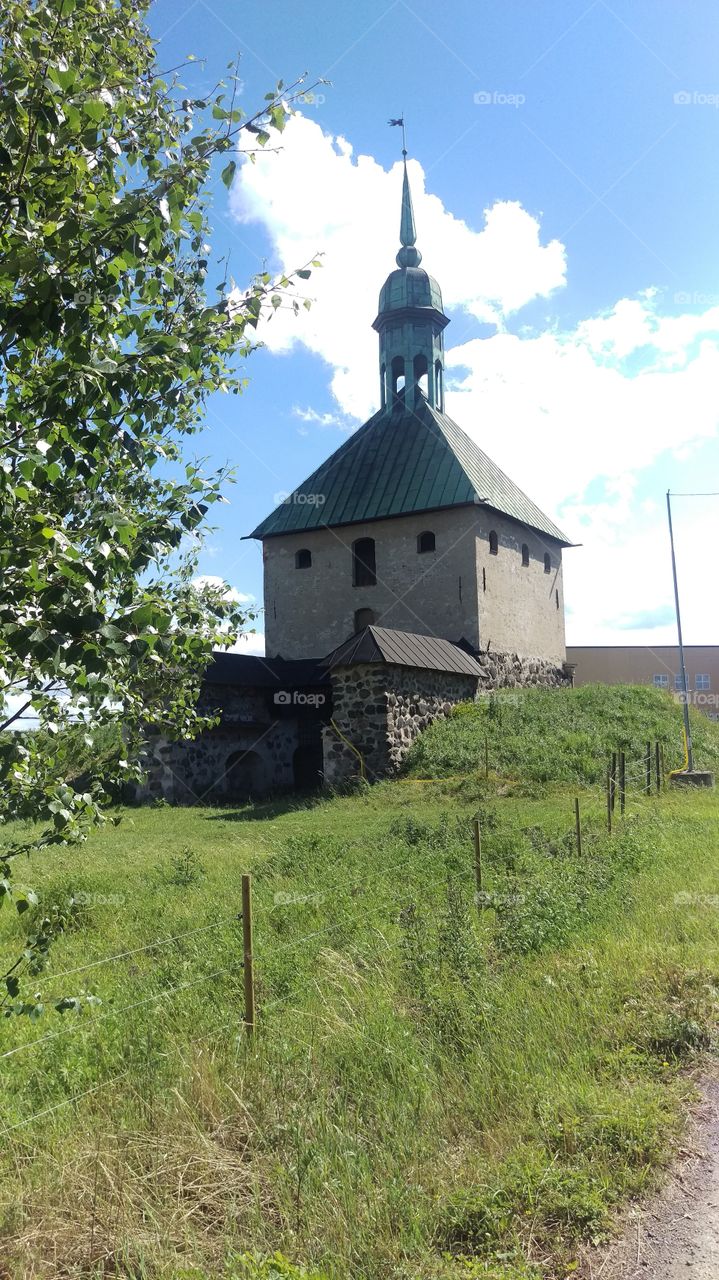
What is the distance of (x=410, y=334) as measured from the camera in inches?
1105

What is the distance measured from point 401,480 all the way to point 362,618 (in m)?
4.48

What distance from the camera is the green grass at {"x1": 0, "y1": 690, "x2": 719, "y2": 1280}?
3348 millimetres

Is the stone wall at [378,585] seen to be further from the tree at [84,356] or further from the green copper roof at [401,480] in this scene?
the tree at [84,356]

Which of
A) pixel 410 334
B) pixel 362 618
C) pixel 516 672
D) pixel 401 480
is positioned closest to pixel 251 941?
pixel 362 618

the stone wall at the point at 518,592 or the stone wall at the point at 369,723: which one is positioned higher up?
the stone wall at the point at 518,592

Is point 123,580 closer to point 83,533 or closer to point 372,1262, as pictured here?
point 83,533

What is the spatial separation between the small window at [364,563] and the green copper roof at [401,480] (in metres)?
0.80

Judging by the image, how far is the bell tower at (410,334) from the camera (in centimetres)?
2811

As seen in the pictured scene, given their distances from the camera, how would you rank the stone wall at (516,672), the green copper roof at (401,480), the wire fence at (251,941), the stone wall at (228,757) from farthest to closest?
1. the green copper roof at (401,480)
2. the stone wall at (516,672)
3. the stone wall at (228,757)
4. the wire fence at (251,941)

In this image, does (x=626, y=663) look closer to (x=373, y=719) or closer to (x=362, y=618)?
(x=362, y=618)

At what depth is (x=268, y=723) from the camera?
2283 cm

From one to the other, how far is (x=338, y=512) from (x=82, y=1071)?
22660mm

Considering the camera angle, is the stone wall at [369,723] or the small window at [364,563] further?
the small window at [364,563]

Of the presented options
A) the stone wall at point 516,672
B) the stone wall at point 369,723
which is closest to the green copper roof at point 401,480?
the stone wall at point 516,672
